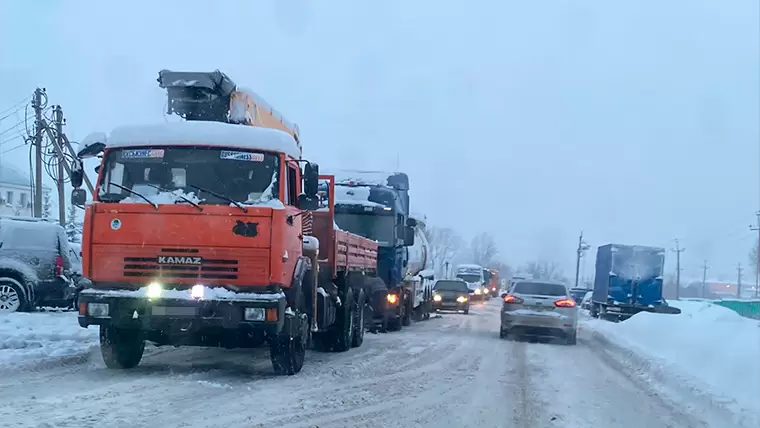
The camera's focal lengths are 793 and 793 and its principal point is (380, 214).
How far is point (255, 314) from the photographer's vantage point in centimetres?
909

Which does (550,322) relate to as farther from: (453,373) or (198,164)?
(198,164)

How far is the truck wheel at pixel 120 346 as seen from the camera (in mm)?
9930

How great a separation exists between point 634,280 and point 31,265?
2560 cm

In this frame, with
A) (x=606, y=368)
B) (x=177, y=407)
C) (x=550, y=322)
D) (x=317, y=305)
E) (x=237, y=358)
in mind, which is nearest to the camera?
(x=177, y=407)

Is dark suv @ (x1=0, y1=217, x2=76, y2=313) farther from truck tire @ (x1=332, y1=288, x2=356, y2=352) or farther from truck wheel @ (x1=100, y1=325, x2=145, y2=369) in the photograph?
truck wheel @ (x1=100, y1=325, x2=145, y2=369)

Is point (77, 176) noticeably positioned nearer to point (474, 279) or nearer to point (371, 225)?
point (371, 225)

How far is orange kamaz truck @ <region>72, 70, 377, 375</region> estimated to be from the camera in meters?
9.09

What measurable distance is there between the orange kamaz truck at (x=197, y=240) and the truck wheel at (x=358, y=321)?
3768 mm

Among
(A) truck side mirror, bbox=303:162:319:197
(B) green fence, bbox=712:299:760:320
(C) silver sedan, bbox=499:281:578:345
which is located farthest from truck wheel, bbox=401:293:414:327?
(B) green fence, bbox=712:299:760:320

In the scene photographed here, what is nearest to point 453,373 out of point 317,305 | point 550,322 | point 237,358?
point 317,305

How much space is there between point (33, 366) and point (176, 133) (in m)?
3.50

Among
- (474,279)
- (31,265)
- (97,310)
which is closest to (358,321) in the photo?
(97,310)

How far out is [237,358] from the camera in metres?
12.3

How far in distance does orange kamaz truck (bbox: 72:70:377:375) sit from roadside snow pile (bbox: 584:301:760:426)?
518 centimetres
